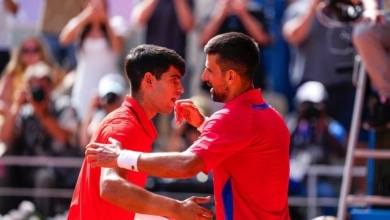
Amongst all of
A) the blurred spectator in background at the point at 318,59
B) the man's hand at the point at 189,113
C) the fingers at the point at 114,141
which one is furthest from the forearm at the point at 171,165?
the blurred spectator in background at the point at 318,59

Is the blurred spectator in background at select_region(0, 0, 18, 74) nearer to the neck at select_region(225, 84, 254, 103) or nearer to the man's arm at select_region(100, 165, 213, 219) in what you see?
the neck at select_region(225, 84, 254, 103)

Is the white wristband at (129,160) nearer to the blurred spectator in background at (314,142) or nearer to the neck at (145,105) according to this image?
the neck at (145,105)

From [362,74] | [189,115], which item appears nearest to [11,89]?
[362,74]

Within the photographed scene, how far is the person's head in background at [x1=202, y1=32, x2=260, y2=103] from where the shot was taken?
243 inches

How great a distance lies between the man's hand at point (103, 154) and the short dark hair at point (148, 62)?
0.63 metres

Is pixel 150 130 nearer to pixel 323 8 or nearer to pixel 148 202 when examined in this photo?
pixel 148 202

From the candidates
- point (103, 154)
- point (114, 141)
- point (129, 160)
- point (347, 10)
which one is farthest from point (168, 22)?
point (129, 160)

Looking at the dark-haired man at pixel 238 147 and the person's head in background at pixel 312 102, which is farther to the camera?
the person's head in background at pixel 312 102

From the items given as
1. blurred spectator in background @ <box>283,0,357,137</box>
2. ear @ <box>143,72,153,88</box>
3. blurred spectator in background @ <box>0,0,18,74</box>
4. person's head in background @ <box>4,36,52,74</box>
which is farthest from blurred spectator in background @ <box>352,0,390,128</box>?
blurred spectator in background @ <box>0,0,18,74</box>

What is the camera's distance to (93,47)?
11883 millimetres

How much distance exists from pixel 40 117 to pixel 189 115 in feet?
16.9

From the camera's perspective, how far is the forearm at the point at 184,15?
37.8ft

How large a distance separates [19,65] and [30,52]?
206 millimetres

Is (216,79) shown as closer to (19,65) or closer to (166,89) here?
(166,89)
